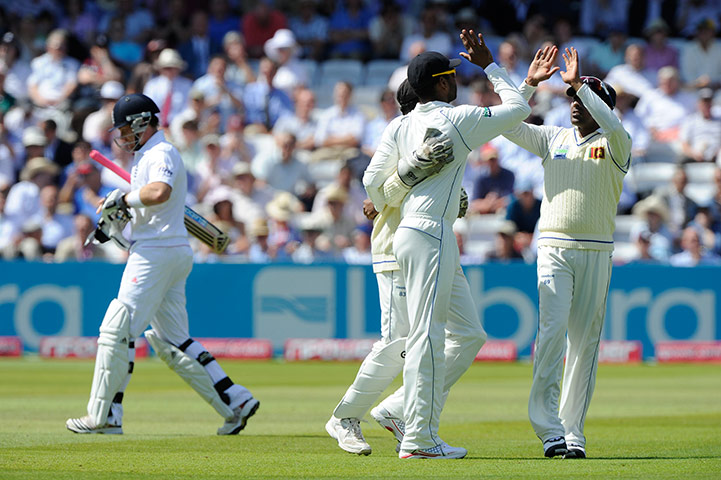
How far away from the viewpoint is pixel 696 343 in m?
16.2

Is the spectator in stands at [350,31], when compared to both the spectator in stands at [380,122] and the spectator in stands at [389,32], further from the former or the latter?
the spectator in stands at [380,122]

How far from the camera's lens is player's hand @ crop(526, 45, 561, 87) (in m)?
7.34

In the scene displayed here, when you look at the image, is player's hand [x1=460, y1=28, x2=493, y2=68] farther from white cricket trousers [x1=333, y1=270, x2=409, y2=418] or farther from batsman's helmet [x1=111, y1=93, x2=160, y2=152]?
batsman's helmet [x1=111, y1=93, x2=160, y2=152]

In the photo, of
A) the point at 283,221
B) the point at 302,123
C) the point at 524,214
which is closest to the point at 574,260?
the point at 524,214

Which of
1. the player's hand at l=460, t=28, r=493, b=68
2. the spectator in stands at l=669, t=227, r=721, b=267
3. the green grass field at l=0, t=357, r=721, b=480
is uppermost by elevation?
the player's hand at l=460, t=28, r=493, b=68

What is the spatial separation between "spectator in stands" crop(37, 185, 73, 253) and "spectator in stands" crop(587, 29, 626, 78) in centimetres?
937

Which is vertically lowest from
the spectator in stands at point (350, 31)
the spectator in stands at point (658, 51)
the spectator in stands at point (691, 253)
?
the spectator in stands at point (691, 253)

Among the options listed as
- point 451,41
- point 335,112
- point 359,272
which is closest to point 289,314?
point 359,272

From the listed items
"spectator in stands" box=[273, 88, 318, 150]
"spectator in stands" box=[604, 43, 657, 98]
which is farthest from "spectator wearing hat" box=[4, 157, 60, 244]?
"spectator in stands" box=[604, 43, 657, 98]

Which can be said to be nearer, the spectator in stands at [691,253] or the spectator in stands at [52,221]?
the spectator in stands at [691,253]

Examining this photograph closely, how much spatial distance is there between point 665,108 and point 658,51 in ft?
4.67

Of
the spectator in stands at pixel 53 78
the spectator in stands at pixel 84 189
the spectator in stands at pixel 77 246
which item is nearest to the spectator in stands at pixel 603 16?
the spectator in stands at pixel 84 189

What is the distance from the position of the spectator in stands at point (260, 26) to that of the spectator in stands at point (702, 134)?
7641mm

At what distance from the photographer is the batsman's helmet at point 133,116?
9117 millimetres
